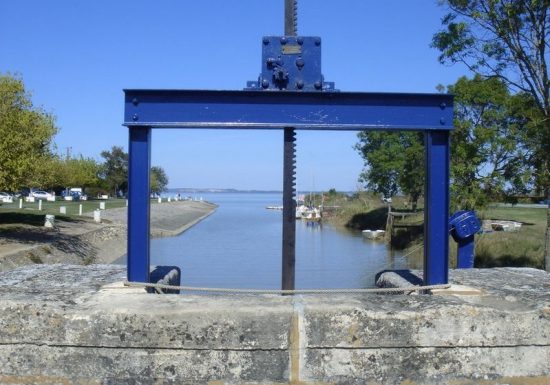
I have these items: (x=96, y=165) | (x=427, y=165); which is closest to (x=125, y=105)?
(x=427, y=165)

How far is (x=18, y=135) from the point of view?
21.8m

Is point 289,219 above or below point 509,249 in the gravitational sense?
above

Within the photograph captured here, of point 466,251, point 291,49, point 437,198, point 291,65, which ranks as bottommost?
point 466,251

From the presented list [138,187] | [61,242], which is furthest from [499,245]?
[138,187]

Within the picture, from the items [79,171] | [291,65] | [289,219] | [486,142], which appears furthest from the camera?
A: [79,171]

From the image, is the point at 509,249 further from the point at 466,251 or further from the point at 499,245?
the point at 466,251

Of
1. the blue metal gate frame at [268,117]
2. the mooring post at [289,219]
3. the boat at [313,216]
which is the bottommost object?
the boat at [313,216]

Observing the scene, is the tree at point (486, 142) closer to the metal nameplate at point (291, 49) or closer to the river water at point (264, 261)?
the river water at point (264, 261)

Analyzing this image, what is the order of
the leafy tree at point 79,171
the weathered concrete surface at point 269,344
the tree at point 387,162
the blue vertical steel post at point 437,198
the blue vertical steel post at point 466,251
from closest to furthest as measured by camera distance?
the weathered concrete surface at point 269,344
the blue vertical steel post at point 437,198
the blue vertical steel post at point 466,251
the tree at point 387,162
the leafy tree at point 79,171

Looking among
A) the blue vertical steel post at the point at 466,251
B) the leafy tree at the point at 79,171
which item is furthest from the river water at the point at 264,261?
the leafy tree at the point at 79,171

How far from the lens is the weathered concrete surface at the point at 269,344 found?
3.72m

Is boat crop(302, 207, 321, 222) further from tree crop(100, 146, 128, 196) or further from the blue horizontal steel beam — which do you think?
the blue horizontal steel beam

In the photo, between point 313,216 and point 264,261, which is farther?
point 313,216

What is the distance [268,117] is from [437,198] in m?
1.51
